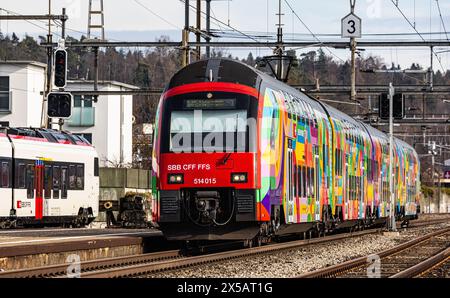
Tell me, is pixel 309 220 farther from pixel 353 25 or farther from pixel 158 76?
pixel 158 76

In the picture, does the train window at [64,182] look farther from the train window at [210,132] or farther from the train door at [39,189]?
the train window at [210,132]

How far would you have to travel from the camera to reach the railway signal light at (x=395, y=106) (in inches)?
1407

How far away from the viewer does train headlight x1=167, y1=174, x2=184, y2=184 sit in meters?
21.4

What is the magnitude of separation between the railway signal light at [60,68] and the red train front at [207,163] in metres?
8.84

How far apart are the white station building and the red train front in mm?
43741

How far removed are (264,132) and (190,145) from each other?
1577mm

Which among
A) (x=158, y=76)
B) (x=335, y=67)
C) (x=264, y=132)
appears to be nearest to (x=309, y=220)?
(x=264, y=132)

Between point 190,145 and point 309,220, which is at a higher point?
point 190,145

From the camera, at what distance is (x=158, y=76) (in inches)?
5935

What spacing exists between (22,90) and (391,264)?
159ft

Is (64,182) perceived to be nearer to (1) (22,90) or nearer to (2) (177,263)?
(2) (177,263)

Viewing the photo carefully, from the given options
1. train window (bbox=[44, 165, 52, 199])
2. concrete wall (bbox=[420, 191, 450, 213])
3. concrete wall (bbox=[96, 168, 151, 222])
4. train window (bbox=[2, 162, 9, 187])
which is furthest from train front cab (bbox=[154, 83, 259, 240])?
concrete wall (bbox=[420, 191, 450, 213])

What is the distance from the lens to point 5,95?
6619cm

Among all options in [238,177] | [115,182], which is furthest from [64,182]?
[238,177]
